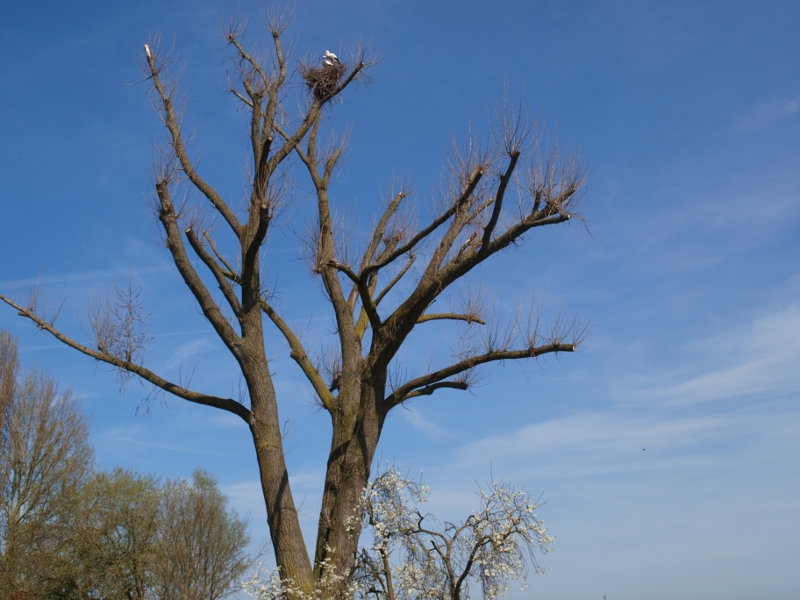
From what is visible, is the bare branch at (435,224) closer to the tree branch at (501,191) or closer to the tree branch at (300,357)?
the tree branch at (501,191)

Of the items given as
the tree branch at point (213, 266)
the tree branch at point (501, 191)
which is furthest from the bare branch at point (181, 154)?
the tree branch at point (501, 191)

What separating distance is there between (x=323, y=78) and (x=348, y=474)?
4907 mm

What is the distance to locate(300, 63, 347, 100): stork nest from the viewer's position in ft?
30.1

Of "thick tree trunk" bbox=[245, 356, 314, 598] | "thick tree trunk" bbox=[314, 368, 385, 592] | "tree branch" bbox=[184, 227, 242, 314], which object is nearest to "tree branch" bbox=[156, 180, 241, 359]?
"tree branch" bbox=[184, 227, 242, 314]

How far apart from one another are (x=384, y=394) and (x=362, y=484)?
0.98 metres

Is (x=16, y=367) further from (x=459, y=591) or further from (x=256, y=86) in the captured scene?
(x=459, y=591)

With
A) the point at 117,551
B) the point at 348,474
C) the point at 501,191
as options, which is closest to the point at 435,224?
the point at 501,191

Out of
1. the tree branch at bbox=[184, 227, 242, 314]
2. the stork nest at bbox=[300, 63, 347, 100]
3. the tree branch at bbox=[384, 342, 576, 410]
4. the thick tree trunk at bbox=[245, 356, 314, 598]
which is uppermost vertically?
the stork nest at bbox=[300, 63, 347, 100]

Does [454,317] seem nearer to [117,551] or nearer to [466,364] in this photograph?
[466,364]

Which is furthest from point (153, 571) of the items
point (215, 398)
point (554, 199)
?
point (554, 199)

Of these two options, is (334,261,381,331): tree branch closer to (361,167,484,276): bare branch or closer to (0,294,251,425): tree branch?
(361,167,484,276): bare branch

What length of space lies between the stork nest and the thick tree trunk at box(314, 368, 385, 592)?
3.89m

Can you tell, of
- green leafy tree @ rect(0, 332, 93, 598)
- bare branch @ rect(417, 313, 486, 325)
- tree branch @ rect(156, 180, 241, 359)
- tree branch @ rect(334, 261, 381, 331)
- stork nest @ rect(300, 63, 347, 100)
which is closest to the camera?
tree branch @ rect(334, 261, 381, 331)

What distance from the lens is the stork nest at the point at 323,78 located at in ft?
30.1
